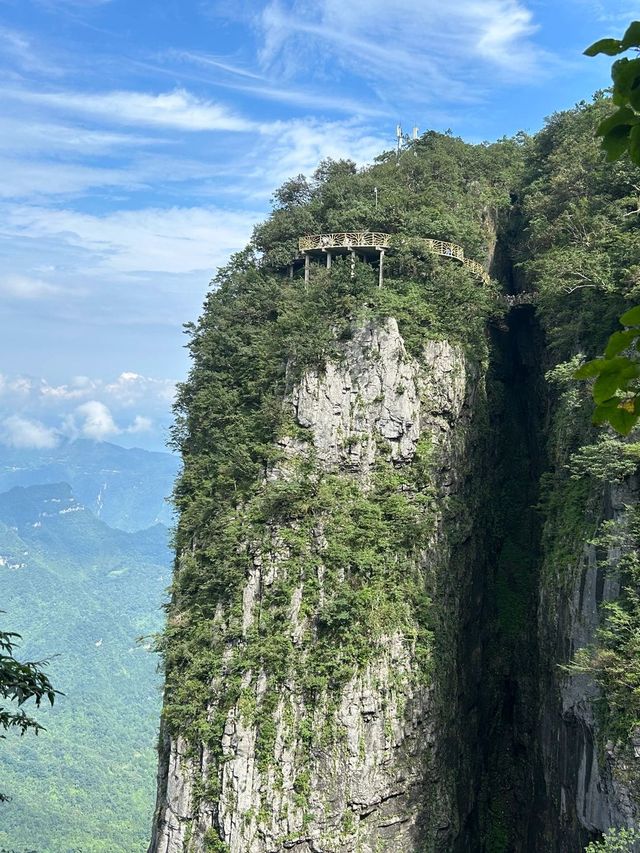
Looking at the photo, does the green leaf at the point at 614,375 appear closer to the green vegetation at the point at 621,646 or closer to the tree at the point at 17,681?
the tree at the point at 17,681

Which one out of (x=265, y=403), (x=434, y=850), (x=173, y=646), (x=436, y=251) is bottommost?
(x=434, y=850)

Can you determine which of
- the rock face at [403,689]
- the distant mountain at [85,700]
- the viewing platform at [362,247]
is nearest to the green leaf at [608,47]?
the rock face at [403,689]

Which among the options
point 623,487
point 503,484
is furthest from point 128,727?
point 623,487

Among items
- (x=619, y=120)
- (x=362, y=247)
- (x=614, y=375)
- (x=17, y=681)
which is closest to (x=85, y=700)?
(x=362, y=247)

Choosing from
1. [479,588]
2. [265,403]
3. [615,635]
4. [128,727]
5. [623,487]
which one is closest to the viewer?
[615,635]

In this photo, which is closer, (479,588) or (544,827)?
(544,827)

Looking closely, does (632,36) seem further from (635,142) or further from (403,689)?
(403,689)

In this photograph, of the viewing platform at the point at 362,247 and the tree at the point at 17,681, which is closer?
the tree at the point at 17,681

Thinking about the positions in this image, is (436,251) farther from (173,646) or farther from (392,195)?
(173,646)
